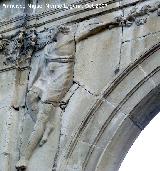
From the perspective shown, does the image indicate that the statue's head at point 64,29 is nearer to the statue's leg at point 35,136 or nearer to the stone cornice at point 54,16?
the stone cornice at point 54,16

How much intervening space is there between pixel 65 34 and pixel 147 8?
3.03 feet

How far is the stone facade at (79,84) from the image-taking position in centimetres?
536

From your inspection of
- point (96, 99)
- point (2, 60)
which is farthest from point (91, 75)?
point (2, 60)

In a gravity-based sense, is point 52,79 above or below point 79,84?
above

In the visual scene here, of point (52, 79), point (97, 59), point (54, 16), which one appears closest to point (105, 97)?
point (97, 59)

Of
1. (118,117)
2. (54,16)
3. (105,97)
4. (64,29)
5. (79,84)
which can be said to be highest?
(54,16)

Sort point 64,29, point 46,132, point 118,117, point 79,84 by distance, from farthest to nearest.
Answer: point 64,29 → point 79,84 → point 46,132 → point 118,117

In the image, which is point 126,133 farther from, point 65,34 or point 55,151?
point 65,34

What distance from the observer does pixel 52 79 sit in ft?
19.0

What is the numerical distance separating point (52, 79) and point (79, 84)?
0.96 feet

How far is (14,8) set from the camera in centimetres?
664

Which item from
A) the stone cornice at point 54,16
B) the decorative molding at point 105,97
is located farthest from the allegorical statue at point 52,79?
the decorative molding at point 105,97

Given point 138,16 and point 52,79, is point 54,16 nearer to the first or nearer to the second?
point 52,79

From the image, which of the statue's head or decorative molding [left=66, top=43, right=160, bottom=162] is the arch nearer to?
decorative molding [left=66, top=43, right=160, bottom=162]
